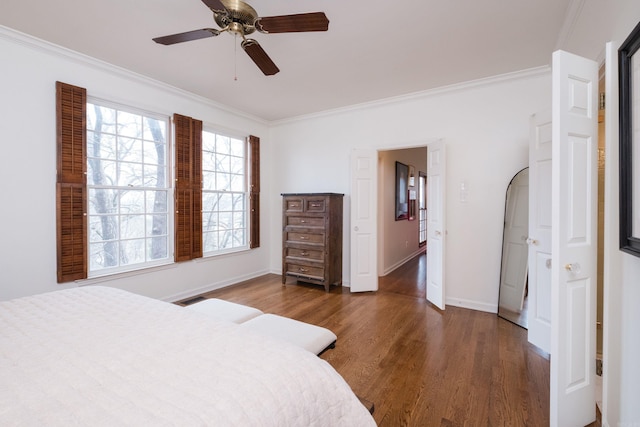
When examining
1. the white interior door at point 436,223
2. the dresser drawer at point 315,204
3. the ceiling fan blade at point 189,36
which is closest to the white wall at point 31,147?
the ceiling fan blade at point 189,36

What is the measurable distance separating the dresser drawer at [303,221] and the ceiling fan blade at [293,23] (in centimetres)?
264

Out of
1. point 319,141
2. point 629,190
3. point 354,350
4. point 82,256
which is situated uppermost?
point 319,141

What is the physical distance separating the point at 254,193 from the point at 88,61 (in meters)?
2.58

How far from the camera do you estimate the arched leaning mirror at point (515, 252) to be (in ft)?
10.00

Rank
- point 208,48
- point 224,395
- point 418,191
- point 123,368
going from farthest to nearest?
point 418,191, point 208,48, point 123,368, point 224,395

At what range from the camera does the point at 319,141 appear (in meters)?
4.67

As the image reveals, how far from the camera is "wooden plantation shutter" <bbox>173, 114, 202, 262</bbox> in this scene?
3.62 meters

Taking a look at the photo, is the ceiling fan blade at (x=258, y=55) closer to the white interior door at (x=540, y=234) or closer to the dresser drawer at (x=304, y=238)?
the white interior door at (x=540, y=234)

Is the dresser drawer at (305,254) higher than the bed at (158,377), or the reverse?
the bed at (158,377)

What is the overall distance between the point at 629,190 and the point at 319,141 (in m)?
3.84

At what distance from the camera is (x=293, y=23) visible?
1.69 metres

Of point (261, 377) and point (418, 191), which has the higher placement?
point (418, 191)

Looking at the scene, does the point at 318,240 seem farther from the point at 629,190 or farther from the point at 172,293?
the point at 629,190

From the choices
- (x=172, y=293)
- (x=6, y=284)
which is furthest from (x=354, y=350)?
(x=6, y=284)
